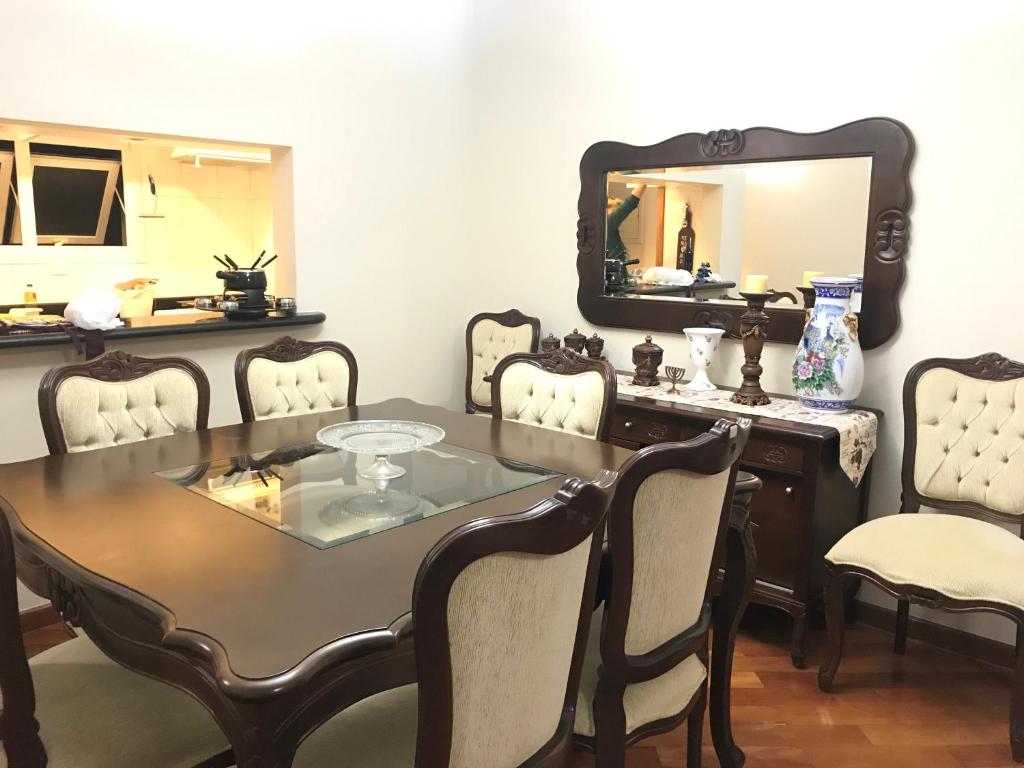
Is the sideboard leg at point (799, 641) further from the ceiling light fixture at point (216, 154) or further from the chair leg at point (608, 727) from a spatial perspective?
the ceiling light fixture at point (216, 154)

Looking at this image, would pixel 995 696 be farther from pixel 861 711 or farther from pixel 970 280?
pixel 970 280

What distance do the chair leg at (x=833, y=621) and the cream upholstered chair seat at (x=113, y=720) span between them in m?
1.82

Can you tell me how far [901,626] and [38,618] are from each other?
10.1 feet

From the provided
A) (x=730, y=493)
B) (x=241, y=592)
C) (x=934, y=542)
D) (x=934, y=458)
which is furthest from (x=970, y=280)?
(x=241, y=592)

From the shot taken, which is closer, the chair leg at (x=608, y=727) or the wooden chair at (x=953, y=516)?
the chair leg at (x=608, y=727)

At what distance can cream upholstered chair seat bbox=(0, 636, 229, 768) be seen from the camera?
1.42m

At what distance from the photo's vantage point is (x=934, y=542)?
2336mm

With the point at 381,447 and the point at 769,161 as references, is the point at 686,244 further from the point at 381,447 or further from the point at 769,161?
the point at 381,447

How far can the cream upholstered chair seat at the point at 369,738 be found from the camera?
1.37m

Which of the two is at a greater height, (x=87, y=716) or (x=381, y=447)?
(x=381, y=447)

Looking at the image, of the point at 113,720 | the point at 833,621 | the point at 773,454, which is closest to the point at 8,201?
the point at 113,720

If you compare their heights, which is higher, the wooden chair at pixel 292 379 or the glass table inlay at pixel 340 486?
the wooden chair at pixel 292 379

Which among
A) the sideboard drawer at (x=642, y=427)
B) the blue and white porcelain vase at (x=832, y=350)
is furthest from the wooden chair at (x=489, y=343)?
the blue and white porcelain vase at (x=832, y=350)

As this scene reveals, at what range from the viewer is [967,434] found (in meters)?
2.55
